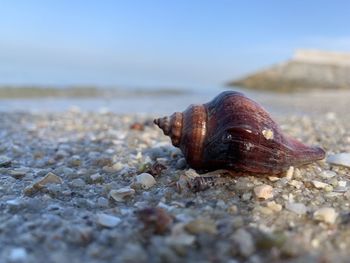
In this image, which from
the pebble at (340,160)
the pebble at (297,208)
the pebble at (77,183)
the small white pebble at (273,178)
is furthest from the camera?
the pebble at (340,160)

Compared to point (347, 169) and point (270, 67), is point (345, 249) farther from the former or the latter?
point (270, 67)

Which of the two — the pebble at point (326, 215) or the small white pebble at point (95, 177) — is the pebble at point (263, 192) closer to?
the pebble at point (326, 215)

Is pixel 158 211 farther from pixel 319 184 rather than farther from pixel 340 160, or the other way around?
pixel 340 160

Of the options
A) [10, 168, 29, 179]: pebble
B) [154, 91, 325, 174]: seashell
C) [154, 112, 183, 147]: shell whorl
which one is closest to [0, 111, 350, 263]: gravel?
[10, 168, 29, 179]: pebble

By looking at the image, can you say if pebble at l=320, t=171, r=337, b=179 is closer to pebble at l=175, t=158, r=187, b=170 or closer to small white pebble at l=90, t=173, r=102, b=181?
pebble at l=175, t=158, r=187, b=170

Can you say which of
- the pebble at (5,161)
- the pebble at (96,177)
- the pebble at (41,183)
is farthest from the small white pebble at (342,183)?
the pebble at (5,161)

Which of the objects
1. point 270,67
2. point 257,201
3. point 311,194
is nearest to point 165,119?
point 257,201
